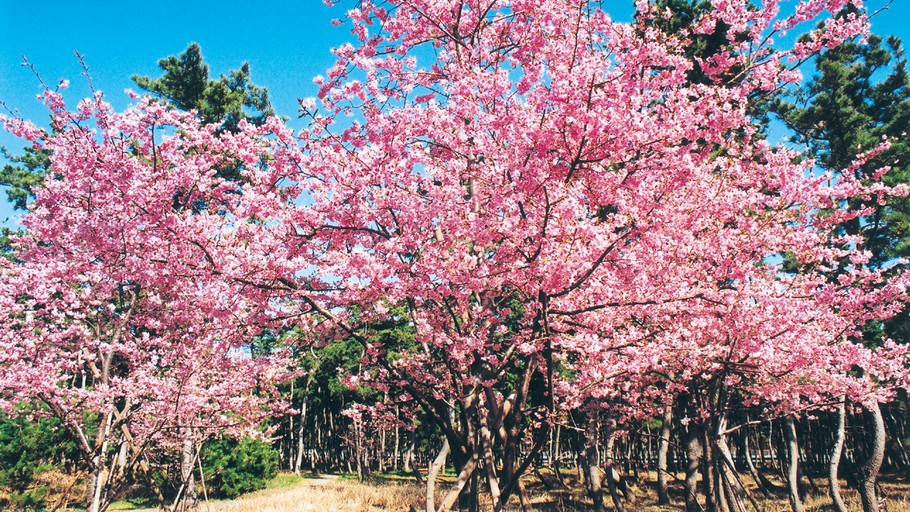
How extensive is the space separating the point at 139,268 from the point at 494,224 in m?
4.66

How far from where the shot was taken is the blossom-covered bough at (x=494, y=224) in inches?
205

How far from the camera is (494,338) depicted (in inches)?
276

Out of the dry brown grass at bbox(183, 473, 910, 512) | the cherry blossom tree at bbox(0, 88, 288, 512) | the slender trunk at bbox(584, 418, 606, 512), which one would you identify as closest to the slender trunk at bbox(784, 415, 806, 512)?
the dry brown grass at bbox(183, 473, 910, 512)

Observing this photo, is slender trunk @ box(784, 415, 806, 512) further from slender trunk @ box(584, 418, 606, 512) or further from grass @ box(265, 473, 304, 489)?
grass @ box(265, 473, 304, 489)

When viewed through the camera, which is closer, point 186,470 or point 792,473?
point 186,470

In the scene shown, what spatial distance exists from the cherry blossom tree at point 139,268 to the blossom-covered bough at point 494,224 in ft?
0.18

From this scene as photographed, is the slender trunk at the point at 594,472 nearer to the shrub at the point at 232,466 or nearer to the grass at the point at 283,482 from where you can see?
the shrub at the point at 232,466

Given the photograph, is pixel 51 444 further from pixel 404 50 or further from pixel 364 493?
pixel 404 50

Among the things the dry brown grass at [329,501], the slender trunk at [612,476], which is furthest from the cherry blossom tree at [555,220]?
the dry brown grass at [329,501]

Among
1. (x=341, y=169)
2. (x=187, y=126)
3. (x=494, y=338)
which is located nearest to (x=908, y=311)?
(x=494, y=338)

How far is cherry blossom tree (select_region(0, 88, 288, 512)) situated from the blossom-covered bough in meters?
0.05

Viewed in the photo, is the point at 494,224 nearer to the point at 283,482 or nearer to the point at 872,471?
the point at 872,471

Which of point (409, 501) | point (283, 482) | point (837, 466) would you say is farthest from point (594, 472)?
point (283, 482)

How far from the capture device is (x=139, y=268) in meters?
6.43
